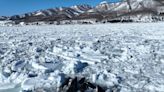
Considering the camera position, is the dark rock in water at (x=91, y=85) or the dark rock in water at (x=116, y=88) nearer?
the dark rock in water at (x=116, y=88)

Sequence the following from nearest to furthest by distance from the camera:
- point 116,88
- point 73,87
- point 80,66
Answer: point 73,87 → point 116,88 → point 80,66

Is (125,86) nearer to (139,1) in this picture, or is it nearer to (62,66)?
(62,66)

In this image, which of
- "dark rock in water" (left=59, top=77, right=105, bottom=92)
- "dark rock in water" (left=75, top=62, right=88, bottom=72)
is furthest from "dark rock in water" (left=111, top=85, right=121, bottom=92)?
"dark rock in water" (left=75, top=62, right=88, bottom=72)

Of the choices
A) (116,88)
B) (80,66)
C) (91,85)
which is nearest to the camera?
(116,88)

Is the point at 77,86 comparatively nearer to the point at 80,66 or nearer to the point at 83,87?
the point at 83,87

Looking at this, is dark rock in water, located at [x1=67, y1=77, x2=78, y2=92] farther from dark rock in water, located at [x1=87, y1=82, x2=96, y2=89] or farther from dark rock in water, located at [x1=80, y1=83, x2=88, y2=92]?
dark rock in water, located at [x1=87, y1=82, x2=96, y2=89]

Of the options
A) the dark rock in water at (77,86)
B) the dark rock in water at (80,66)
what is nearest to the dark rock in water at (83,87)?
the dark rock in water at (77,86)

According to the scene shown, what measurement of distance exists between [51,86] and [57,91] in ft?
0.64

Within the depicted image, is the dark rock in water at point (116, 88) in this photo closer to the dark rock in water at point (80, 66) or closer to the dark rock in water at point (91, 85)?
the dark rock in water at point (91, 85)

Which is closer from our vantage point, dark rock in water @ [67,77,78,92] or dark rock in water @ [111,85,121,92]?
dark rock in water @ [67,77,78,92]

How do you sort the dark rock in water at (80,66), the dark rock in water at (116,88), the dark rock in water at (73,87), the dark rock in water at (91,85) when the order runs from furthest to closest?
1. the dark rock in water at (80,66)
2. the dark rock in water at (91,85)
3. the dark rock in water at (116,88)
4. the dark rock in water at (73,87)

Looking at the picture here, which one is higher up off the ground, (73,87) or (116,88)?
(73,87)

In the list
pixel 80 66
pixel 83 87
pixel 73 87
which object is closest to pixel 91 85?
pixel 83 87

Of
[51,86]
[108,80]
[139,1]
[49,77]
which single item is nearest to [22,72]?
[49,77]
